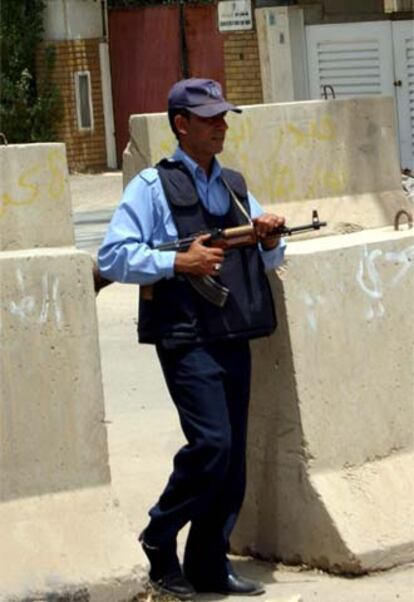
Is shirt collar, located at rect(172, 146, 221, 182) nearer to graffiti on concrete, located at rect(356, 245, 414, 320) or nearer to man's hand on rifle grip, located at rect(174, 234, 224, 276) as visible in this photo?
man's hand on rifle grip, located at rect(174, 234, 224, 276)

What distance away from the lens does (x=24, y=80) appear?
79.2 feet

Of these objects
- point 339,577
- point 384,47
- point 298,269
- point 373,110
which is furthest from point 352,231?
point 384,47

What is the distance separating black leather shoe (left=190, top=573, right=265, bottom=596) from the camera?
18.3ft

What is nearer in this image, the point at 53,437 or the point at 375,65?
the point at 53,437

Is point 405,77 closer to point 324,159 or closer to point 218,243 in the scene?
point 324,159

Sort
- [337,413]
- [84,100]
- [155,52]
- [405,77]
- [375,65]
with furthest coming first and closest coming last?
[84,100] → [155,52] → [375,65] → [405,77] → [337,413]

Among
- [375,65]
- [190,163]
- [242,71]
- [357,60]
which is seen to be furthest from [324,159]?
[242,71]

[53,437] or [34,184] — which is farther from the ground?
[34,184]

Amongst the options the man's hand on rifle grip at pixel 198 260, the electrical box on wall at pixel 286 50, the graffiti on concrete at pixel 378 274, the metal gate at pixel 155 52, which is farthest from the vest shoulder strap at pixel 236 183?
the metal gate at pixel 155 52

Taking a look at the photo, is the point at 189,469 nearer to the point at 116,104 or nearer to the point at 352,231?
the point at 352,231

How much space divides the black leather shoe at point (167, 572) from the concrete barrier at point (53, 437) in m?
0.13

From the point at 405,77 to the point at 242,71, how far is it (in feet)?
19.1

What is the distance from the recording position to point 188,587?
553 cm

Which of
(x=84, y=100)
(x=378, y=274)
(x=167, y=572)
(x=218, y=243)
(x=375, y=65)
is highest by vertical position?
(x=375, y=65)
